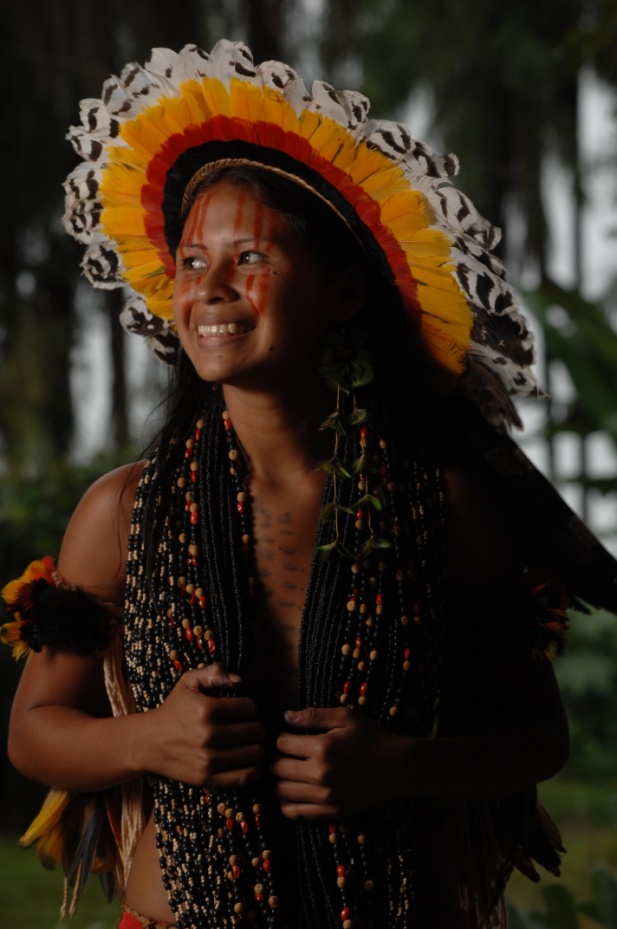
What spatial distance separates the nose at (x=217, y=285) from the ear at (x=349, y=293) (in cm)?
22

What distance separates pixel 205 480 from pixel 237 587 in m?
0.21

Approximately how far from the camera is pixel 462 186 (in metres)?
15.8

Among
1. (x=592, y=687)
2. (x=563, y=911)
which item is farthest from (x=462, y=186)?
(x=563, y=911)

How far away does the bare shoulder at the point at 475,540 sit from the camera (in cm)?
207

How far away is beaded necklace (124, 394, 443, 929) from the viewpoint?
187 centimetres

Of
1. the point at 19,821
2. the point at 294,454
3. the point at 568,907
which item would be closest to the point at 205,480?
the point at 294,454

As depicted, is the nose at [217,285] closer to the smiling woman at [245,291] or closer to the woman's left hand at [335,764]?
the smiling woman at [245,291]

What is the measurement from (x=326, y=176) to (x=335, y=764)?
37.3 inches

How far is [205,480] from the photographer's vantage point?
204cm

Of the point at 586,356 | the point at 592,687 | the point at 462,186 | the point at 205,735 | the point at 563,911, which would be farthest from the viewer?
the point at 462,186

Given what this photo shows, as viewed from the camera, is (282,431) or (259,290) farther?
(282,431)

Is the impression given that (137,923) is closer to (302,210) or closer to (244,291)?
(244,291)

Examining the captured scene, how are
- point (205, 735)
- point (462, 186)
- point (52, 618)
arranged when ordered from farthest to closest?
point (462, 186)
point (52, 618)
point (205, 735)

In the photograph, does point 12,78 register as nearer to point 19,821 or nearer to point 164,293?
point 19,821
